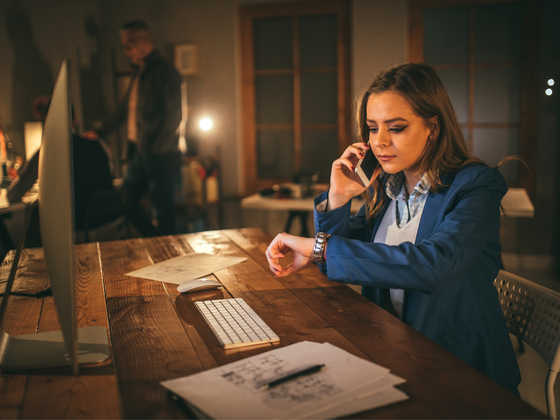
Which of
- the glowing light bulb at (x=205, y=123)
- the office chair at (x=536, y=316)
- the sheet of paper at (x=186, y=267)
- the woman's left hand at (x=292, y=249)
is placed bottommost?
the office chair at (x=536, y=316)

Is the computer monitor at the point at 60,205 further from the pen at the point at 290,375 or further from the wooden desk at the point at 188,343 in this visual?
the pen at the point at 290,375

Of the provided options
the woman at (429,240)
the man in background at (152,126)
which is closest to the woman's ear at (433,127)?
the woman at (429,240)

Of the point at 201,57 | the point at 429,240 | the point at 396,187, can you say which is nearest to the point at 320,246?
the point at 429,240

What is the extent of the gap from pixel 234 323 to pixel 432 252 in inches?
17.3

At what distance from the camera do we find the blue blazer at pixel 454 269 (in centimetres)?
97

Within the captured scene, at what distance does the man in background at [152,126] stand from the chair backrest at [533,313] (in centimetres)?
298

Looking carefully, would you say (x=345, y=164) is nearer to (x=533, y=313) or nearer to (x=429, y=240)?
(x=429, y=240)

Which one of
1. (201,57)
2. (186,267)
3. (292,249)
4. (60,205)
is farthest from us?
(201,57)

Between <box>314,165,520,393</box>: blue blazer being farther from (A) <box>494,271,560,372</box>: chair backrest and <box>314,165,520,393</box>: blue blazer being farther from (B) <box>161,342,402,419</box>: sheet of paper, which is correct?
(B) <box>161,342,402,419</box>: sheet of paper

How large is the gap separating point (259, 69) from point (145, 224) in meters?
1.75

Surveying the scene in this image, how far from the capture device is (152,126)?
373 cm

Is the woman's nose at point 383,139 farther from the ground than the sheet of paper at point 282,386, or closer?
farther from the ground

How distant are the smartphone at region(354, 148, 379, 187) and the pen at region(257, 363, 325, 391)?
71 centimetres

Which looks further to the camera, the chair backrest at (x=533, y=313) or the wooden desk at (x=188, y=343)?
the chair backrest at (x=533, y=313)
